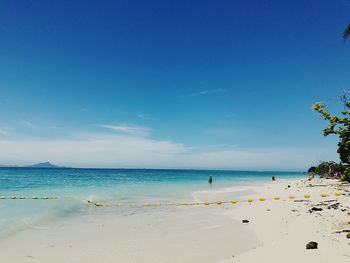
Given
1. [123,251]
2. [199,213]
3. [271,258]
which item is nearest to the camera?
[271,258]

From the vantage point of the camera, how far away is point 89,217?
16.2 meters

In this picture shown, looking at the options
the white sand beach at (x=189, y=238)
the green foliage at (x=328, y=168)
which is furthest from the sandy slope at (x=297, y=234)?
the green foliage at (x=328, y=168)

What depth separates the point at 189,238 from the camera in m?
11.4

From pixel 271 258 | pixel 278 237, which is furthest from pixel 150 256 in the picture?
pixel 278 237

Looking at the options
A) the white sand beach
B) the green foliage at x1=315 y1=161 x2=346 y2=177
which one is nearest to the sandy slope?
the white sand beach

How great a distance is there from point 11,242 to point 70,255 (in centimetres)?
306

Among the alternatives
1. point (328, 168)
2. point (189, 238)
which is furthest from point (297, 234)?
point (328, 168)

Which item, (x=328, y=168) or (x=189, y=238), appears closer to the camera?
(x=189, y=238)

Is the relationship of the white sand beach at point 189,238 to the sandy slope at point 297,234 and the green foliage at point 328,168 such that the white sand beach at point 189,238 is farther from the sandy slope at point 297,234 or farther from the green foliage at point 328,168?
the green foliage at point 328,168

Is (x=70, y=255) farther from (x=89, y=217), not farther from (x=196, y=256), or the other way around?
(x=89, y=217)

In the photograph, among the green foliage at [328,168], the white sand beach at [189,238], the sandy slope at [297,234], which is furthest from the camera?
the green foliage at [328,168]

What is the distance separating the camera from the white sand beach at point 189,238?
882cm

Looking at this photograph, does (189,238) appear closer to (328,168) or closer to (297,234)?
Result: (297,234)

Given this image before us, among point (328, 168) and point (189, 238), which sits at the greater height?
point (328, 168)
